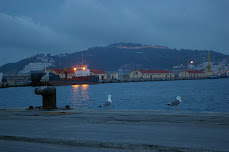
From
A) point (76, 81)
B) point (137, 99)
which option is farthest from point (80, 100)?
point (76, 81)

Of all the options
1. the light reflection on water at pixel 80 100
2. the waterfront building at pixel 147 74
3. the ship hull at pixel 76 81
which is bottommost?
the light reflection on water at pixel 80 100

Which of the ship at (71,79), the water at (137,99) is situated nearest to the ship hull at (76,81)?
the ship at (71,79)

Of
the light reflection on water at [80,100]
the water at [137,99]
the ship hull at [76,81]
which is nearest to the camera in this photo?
the water at [137,99]

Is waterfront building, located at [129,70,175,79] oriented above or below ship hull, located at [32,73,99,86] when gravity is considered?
above

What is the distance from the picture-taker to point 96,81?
11544 centimetres

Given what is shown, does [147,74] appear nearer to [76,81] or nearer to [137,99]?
[76,81]

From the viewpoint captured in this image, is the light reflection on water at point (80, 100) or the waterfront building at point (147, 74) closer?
the light reflection on water at point (80, 100)

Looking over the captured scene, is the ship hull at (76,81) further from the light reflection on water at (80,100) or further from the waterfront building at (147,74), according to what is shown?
the waterfront building at (147,74)

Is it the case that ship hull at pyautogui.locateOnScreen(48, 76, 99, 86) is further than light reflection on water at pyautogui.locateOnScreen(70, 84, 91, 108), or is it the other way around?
ship hull at pyautogui.locateOnScreen(48, 76, 99, 86)

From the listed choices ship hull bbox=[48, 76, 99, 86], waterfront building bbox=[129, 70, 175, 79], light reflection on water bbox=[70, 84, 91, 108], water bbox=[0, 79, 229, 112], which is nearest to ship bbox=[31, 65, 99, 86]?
ship hull bbox=[48, 76, 99, 86]

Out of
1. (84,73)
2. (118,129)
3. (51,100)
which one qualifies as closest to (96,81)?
(84,73)

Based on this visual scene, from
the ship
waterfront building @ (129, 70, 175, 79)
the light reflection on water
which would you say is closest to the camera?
the light reflection on water

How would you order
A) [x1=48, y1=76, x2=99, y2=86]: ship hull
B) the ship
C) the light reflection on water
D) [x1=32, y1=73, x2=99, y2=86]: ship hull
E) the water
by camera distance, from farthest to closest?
[x1=48, y1=76, x2=99, y2=86]: ship hull, the ship, [x1=32, y1=73, x2=99, y2=86]: ship hull, the light reflection on water, the water

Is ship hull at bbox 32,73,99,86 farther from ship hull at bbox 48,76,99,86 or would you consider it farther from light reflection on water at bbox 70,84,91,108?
light reflection on water at bbox 70,84,91,108
